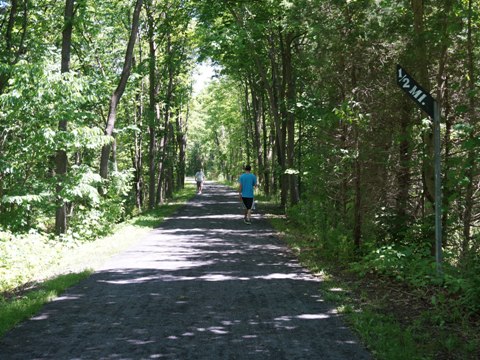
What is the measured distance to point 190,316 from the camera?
5.93 m

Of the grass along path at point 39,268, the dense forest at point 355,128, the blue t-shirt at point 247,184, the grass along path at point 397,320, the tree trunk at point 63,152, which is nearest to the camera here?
the grass along path at point 397,320

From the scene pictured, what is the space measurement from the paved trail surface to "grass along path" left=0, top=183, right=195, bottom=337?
219 millimetres

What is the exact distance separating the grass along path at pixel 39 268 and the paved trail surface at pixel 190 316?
0.72 feet

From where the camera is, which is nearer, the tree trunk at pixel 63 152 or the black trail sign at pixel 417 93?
the black trail sign at pixel 417 93

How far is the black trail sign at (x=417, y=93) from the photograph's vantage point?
5.90 meters

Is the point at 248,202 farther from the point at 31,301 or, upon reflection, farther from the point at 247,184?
the point at 31,301

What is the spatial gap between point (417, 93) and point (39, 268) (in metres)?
7.77

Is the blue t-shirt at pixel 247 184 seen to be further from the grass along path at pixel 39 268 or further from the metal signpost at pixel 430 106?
the metal signpost at pixel 430 106

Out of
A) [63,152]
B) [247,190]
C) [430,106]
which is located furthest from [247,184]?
[430,106]

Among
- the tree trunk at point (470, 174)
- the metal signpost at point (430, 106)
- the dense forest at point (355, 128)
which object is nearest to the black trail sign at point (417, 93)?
the metal signpost at point (430, 106)

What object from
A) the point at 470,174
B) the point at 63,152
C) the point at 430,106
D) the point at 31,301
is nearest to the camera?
the point at 430,106

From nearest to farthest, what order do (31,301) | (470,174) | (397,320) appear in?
(397,320)
(31,301)
(470,174)

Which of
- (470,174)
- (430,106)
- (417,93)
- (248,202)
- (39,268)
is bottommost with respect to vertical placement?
(39,268)

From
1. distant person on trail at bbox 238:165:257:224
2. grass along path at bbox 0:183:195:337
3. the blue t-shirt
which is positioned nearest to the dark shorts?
distant person on trail at bbox 238:165:257:224
